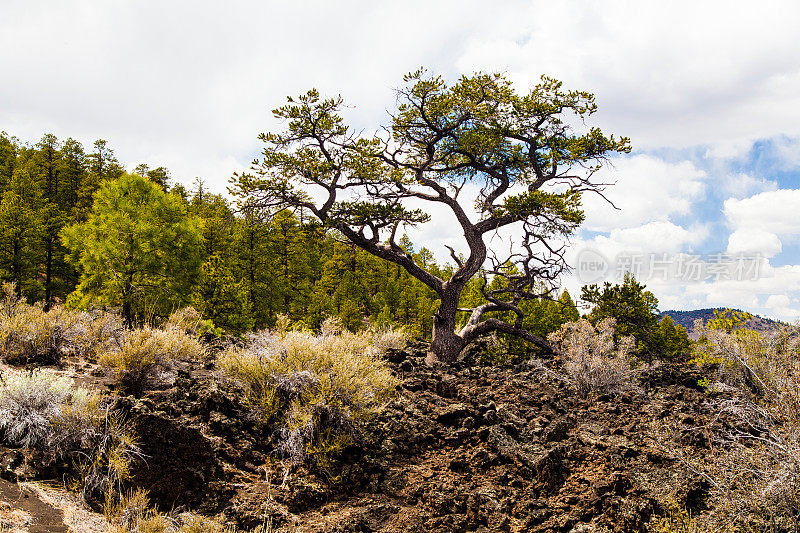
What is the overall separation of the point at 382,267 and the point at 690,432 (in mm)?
32477

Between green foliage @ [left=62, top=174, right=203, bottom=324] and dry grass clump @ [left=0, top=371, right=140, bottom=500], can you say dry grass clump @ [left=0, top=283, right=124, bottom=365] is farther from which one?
green foliage @ [left=62, top=174, right=203, bottom=324]

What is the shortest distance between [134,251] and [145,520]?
15.6 m

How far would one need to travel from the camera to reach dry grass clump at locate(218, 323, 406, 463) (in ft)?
19.2

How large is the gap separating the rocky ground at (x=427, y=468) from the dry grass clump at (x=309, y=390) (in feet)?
0.83

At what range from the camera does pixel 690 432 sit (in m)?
6.49

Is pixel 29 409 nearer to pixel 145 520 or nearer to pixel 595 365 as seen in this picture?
pixel 145 520

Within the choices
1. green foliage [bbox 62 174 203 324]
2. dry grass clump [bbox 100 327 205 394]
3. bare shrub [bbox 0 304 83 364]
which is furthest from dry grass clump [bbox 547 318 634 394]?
green foliage [bbox 62 174 203 324]

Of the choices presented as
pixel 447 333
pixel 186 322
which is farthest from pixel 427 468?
pixel 447 333

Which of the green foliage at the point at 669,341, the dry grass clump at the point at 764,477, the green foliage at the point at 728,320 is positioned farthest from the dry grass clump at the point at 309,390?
the green foliage at the point at 669,341

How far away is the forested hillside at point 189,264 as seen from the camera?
56.1 ft

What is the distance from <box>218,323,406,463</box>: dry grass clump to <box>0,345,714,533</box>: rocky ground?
0.25 meters

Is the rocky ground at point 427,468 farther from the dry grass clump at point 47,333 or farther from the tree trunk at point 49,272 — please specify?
the tree trunk at point 49,272

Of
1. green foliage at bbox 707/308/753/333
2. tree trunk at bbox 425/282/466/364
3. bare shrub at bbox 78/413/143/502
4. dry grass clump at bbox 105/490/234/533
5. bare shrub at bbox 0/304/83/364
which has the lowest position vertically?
dry grass clump at bbox 105/490/234/533

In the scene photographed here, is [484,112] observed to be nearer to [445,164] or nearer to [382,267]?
[445,164]
